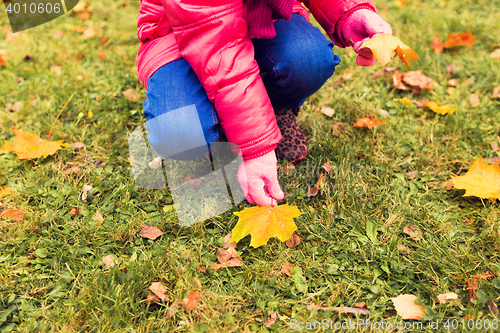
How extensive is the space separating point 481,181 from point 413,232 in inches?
15.7

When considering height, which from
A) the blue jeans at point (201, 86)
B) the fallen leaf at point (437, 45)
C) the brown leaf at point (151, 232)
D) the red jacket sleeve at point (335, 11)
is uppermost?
the red jacket sleeve at point (335, 11)

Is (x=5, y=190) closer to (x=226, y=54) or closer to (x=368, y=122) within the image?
(x=226, y=54)

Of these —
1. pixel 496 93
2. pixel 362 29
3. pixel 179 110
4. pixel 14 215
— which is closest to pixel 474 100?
pixel 496 93

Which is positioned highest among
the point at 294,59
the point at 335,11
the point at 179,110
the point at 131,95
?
the point at 335,11

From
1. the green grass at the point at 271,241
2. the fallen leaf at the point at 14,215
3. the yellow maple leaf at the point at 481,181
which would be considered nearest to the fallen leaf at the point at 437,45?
the green grass at the point at 271,241

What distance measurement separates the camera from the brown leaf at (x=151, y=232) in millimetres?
1326

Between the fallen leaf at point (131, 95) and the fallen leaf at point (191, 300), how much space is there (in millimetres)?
1232

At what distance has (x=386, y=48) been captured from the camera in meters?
1.13

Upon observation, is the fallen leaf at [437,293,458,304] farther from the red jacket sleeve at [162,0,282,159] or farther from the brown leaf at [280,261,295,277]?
the red jacket sleeve at [162,0,282,159]

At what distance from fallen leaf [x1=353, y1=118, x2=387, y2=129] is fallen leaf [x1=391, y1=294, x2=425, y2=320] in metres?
0.83

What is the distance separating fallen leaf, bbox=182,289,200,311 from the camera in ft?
3.66

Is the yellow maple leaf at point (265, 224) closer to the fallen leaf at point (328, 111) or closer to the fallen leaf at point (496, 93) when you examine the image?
the fallen leaf at point (328, 111)

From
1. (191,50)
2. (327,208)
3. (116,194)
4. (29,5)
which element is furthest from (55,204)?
(29,5)

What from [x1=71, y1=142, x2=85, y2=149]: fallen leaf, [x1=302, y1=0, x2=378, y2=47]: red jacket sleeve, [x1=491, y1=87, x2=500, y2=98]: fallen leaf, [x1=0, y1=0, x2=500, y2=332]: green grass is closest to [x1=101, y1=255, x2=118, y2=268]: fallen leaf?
[x1=0, y1=0, x2=500, y2=332]: green grass
